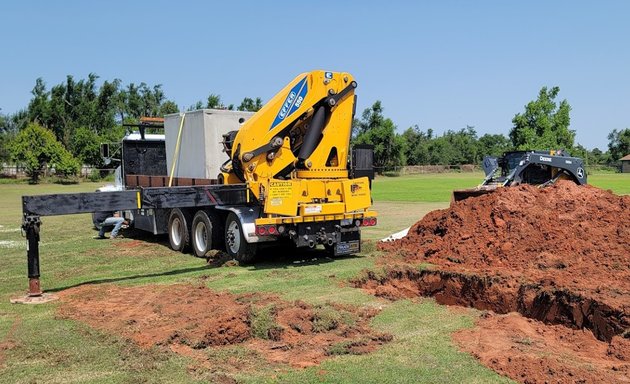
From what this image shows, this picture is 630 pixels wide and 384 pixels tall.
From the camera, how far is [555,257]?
31.7ft

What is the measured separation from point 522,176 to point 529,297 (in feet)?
31.5

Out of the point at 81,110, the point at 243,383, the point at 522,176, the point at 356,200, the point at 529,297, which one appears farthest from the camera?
the point at 81,110

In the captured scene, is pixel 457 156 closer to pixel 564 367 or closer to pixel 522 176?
pixel 522 176

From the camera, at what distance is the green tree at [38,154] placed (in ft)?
196

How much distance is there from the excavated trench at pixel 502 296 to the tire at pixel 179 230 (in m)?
5.16

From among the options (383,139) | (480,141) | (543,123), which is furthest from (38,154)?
(480,141)

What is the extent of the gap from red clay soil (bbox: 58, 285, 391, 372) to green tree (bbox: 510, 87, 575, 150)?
55640mm

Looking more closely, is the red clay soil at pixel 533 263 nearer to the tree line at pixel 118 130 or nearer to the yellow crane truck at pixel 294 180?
the yellow crane truck at pixel 294 180

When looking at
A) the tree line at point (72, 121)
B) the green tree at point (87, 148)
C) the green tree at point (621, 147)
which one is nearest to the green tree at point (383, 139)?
the tree line at point (72, 121)

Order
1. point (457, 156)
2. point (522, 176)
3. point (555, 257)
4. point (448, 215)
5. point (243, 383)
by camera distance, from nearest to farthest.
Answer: point (243, 383) → point (555, 257) → point (448, 215) → point (522, 176) → point (457, 156)

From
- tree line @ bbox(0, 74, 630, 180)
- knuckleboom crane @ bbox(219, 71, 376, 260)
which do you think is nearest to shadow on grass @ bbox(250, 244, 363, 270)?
knuckleboom crane @ bbox(219, 71, 376, 260)

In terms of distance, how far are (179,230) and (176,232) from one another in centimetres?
19

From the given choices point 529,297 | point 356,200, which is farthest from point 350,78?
point 529,297

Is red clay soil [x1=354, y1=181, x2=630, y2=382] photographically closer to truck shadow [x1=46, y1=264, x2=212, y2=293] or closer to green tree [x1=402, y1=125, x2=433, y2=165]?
truck shadow [x1=46, y1=264, x2=212, y2=293]
